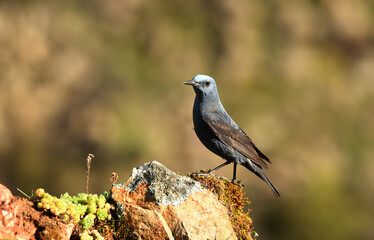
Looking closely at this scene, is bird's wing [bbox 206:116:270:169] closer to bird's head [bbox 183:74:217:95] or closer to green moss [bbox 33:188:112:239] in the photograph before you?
bird's head [bbox 183:74:217:95]

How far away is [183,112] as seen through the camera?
41.4 feet

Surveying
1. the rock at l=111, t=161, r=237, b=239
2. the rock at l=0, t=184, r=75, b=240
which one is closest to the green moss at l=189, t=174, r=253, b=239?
the rock at l=111, t=161, r=237, b=239

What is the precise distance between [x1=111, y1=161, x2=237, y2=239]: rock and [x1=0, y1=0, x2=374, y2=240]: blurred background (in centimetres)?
642

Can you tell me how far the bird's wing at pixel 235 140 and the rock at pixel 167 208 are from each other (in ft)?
5.03

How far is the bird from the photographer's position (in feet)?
21.7

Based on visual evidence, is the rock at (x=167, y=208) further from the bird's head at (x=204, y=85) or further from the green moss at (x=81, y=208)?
the bird's head at (x=204, y=85)

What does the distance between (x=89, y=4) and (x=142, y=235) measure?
421 inches

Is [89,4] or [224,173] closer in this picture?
[224,173]

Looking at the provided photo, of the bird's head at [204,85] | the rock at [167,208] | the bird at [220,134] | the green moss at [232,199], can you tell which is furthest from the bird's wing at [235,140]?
the rock at [167,208]

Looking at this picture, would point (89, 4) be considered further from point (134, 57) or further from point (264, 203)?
point (264, 203)

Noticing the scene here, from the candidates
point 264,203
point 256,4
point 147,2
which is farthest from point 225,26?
point 264,203

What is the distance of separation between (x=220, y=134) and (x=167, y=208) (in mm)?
1957

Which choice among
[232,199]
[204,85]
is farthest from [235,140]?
[232,199]

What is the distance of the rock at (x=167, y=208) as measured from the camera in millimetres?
4746
